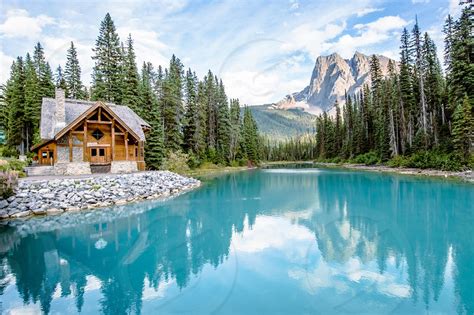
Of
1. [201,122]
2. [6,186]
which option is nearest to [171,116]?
[201,122]

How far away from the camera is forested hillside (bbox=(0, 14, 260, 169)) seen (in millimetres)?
34312

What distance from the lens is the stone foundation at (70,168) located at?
72.9ft

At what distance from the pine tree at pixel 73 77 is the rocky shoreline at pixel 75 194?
28.4 metres

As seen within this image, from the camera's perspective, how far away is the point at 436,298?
19.8ft

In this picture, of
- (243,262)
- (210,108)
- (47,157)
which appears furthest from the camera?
(210,108)

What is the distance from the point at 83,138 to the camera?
23.7 metres

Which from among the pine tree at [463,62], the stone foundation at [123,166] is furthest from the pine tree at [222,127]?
the pine tree at [463,62]

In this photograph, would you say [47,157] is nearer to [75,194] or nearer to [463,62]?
[75,194]

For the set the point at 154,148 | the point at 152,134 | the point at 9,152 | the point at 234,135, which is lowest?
the point at 154,148

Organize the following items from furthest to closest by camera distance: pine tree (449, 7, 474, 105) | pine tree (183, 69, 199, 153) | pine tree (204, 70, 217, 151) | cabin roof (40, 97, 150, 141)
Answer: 1. pine tree (204, 70, 217, 151)
2. pine tree (183, 69, 199, 153)
3. pine tree (449, 7, 474, 105)
4. cabin roof (40, 97, 150, 141)

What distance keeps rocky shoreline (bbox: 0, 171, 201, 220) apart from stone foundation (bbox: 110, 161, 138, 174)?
394 cm

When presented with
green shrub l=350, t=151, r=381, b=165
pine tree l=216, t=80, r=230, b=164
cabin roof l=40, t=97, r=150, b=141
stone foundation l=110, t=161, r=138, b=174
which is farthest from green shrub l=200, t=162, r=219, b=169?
green shrub l=350, t=151, r=381, b=165

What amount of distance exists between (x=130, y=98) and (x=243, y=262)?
29.8m

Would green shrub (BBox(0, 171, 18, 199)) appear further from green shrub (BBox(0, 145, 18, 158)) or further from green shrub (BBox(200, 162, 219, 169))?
green shrub (BBox(200, 162, 219, 169))
